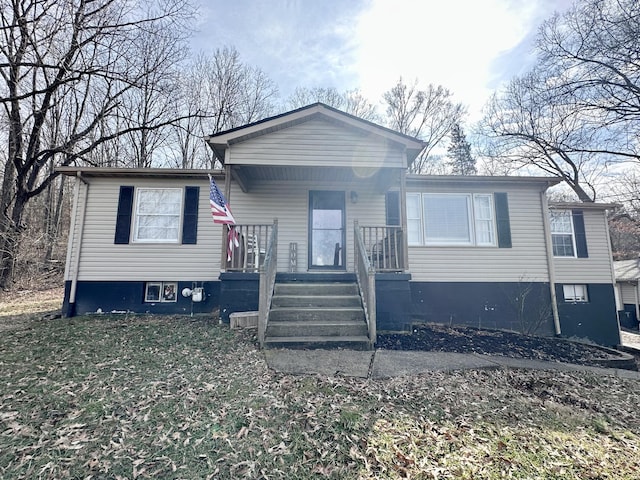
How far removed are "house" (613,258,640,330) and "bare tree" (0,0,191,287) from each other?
78.3 feet

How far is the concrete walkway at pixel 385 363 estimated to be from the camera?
400cm

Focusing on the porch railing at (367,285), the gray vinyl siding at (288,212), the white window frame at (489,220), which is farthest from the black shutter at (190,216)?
the white window frame at (489,220)

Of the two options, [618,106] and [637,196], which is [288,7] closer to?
[618,106]

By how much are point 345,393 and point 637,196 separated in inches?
741

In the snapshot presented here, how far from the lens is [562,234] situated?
8852mm

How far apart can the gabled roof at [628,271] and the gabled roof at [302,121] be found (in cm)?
1669

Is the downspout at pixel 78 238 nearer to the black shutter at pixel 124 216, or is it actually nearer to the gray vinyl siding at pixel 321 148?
the black shutter at pixel 124 216

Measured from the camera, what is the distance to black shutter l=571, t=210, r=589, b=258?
8.71 m

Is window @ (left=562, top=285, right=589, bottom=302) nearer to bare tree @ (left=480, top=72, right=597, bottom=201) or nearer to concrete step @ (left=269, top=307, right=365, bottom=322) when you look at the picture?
concrete step @ (left=269, top=307, right=365, bottom=322)

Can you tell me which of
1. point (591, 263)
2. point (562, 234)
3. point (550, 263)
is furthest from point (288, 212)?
point (591, 263)

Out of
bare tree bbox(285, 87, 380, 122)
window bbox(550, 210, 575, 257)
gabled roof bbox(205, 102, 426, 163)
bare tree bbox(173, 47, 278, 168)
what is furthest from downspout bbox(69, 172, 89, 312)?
bare tree bbox(285, 87, 380, 122)

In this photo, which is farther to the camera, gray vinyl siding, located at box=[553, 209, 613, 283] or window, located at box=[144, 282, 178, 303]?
gray vinyl siding, located at box=[553, 209, 613, 283]

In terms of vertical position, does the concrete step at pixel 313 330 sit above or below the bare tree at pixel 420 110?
below

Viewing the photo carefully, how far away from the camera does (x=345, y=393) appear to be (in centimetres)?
340
